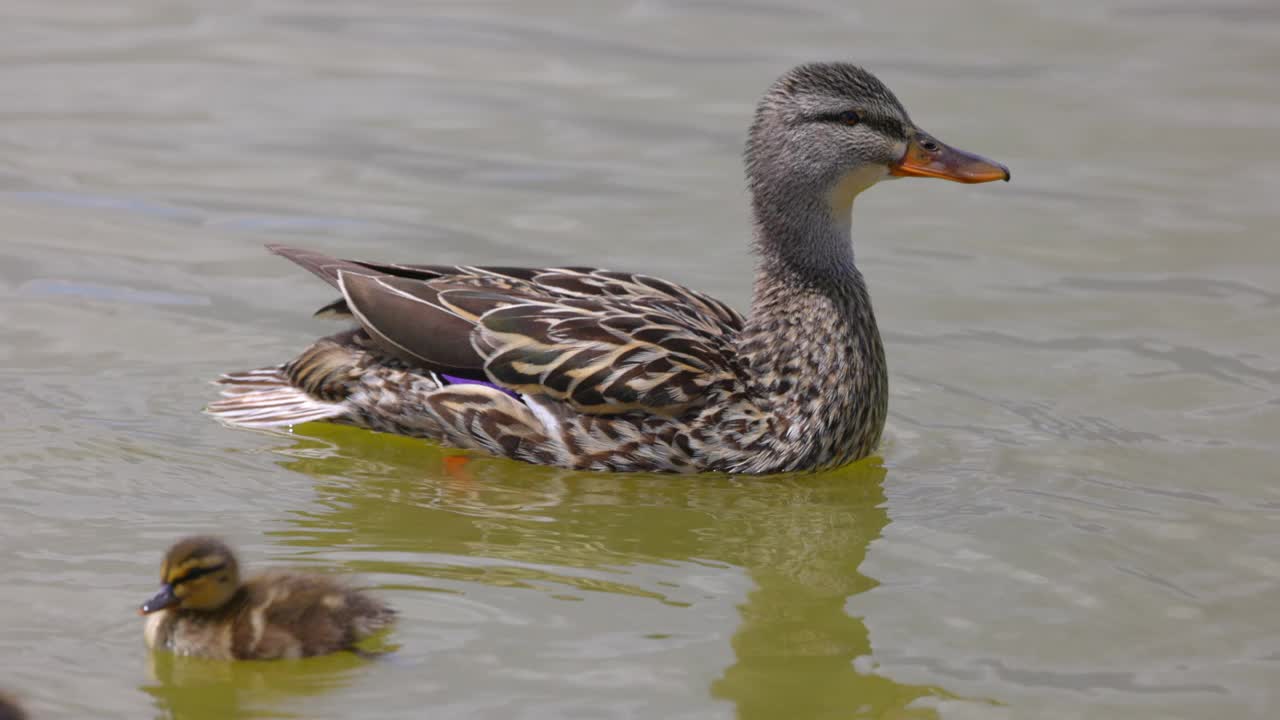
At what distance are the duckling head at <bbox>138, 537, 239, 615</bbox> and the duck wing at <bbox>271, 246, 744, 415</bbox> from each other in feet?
6.12

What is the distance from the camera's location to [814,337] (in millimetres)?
7250

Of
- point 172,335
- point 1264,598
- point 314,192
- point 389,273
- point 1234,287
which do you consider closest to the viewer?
point 1264,598

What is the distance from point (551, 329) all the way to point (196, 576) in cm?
209

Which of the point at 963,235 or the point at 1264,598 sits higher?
the point at 963,235

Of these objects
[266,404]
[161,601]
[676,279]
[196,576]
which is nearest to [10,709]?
[161,601]

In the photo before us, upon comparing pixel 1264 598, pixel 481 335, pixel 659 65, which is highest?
pixel 659 65

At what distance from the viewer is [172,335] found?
27.2 feet

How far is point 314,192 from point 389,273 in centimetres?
274

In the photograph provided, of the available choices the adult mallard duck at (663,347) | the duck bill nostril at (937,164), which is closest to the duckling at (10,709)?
the adult mallard duck at (663,347)

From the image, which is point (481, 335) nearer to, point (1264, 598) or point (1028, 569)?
point (1028, 569)

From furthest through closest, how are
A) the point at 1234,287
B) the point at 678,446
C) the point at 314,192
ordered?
the point at 314,192, the point at 1234,287, the point at 678,446

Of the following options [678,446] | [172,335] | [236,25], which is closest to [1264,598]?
[678,446]

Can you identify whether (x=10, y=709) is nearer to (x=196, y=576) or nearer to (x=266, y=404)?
(x=196, y=576)

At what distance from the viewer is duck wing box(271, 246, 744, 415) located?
699 centimetres
